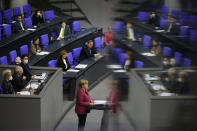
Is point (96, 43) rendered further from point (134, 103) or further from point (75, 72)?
point (134, 103)

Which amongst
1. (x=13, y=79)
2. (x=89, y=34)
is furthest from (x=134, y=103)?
(x=89, y=34)

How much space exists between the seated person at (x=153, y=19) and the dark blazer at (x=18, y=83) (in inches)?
204

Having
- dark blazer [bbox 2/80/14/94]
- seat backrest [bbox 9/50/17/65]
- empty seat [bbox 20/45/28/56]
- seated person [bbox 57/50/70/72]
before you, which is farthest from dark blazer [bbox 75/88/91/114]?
empty seat [bbox 20/45/28/56]

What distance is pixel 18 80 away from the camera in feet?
17.8

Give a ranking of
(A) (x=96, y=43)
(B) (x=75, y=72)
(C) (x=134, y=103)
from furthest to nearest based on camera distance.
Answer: (A) (x=96, y=43)
(B) (x=75, y=72)
(C) (x=134, y=103)

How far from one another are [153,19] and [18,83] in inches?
→ 204

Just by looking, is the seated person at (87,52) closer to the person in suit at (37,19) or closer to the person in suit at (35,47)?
the person in suit at (35,47)

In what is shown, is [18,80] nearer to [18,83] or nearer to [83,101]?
[18,83]

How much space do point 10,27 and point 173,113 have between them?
26.9ft

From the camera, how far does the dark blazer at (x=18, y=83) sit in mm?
5422

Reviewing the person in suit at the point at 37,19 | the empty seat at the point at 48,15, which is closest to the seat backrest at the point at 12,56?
the person in suit at the point at 37,19

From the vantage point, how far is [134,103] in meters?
0.43

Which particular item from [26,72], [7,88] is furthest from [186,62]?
[26,72]

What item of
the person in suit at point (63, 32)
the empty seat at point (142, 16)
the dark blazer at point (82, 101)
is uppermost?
the empty seat at point (142, 16)
